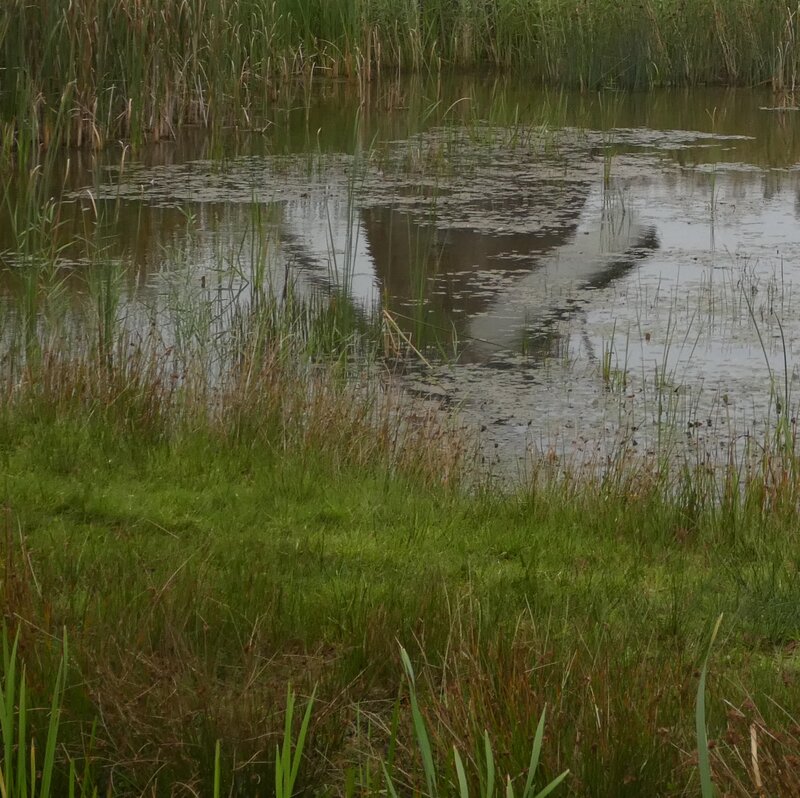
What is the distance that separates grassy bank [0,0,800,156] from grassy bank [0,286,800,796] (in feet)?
14.9

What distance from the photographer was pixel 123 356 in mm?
5199

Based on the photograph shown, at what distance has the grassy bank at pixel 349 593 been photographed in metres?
2.28

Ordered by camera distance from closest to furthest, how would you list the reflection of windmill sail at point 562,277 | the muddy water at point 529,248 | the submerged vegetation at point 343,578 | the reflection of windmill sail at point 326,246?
the submerged vegetation at point 343,578 < the muddy water at point 529,248 < the reflection of windmill sail at point 562,277 < the reflection of windmill sail at point 326,246

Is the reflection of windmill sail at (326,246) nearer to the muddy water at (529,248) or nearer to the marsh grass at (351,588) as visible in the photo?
the muddy water at (529,248)

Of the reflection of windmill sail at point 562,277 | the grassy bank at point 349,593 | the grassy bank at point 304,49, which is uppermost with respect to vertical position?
the grassy bank at point 304,49

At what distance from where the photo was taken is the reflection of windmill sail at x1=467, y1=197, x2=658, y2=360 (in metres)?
6.70

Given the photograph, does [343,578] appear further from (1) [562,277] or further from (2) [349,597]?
(1) [562,277]

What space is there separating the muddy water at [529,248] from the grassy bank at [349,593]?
75 centimetres

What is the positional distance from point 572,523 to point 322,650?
145 cm

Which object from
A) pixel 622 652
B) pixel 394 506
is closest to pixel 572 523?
pixel 394 506

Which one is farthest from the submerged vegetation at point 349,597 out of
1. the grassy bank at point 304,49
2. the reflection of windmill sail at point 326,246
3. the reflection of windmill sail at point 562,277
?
the grassy bank at point 304,49

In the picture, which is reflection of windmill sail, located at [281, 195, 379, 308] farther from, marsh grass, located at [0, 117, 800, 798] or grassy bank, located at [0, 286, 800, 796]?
grassy bank, located at [0, 286, 800, 796]

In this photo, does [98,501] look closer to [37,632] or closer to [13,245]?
[37,632]

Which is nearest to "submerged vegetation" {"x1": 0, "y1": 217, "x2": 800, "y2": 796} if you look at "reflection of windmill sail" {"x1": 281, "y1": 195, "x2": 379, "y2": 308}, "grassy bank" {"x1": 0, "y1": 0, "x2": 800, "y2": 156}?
"reflection of windmill sail" {"x1": 281, "y1": 195, "x2": 379, "y2": 308}
